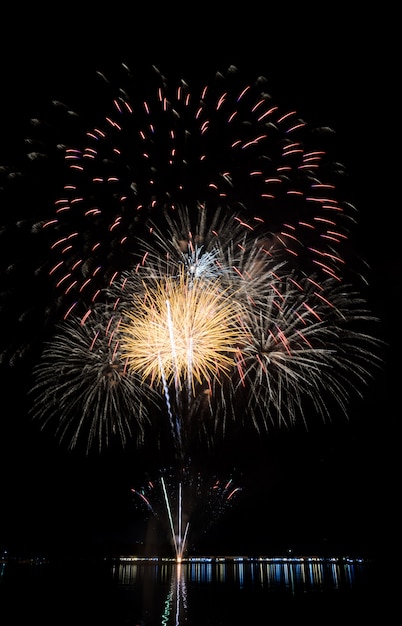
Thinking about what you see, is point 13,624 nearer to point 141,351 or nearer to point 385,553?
point 141,351

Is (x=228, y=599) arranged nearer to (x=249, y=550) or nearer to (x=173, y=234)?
(x=173, y=234)

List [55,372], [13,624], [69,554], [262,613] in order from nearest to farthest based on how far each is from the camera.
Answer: [13,624], [262,613], [55,372], [69,554]

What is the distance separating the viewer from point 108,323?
2180 cm

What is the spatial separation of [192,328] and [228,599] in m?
10.1

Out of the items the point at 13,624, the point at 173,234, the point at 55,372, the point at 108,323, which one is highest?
the point at 173,234

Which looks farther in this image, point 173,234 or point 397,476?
point 397,476

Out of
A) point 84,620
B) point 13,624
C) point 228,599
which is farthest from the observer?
→ point 228,599

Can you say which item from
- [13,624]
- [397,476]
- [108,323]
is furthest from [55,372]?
[397,476]

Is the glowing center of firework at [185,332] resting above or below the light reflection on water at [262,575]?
above

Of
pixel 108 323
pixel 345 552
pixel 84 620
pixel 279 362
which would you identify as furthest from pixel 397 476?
pixel 84 620

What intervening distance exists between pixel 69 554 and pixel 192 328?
11157cm

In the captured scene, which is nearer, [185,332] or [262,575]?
[185,332]

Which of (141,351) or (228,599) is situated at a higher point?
(141,351)

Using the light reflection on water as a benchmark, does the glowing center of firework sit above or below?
above
